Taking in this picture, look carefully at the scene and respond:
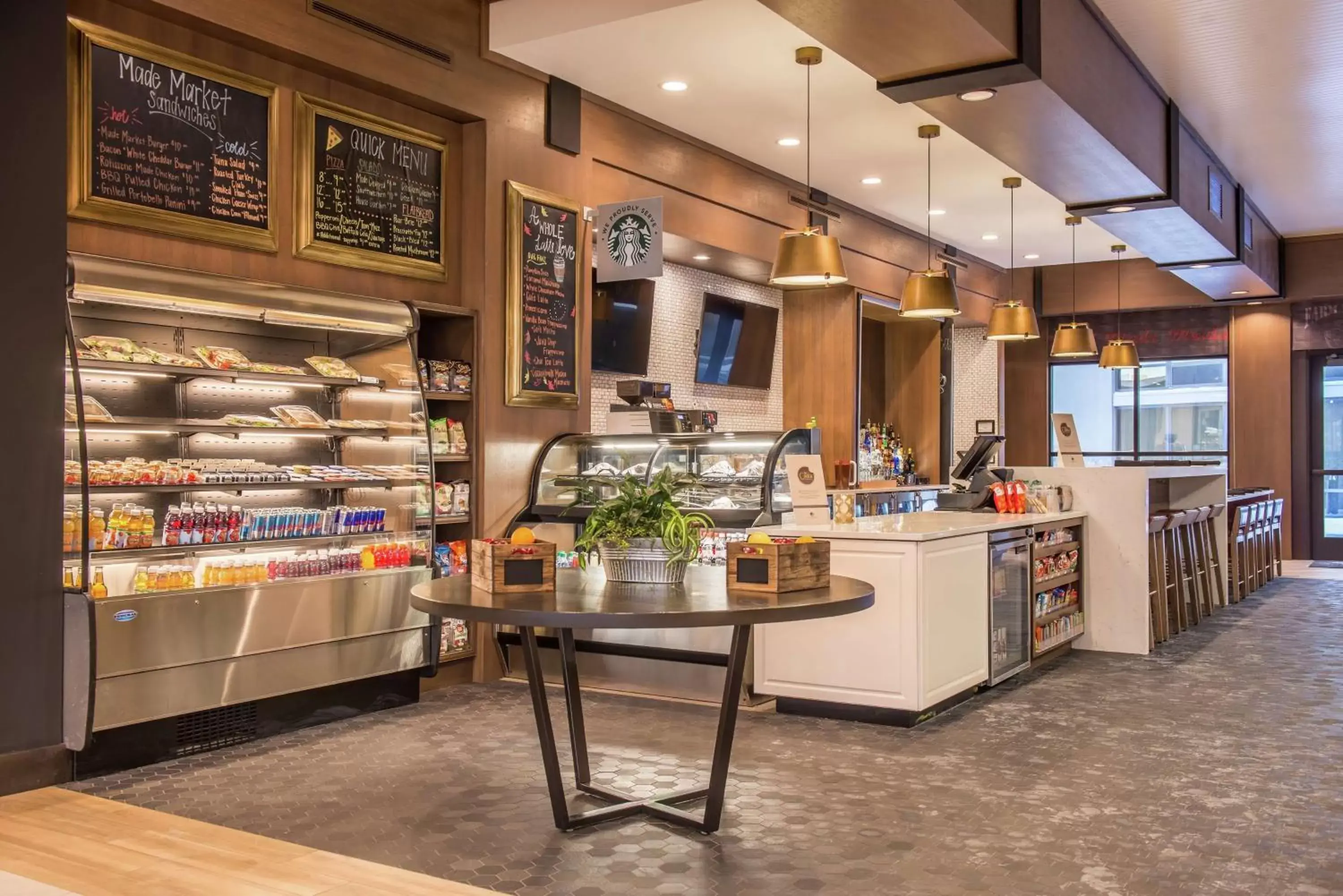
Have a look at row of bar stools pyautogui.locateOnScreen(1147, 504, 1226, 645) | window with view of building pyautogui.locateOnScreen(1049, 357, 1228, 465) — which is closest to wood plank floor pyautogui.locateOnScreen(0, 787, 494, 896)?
row of bar stools pyautogui.locateOnScreen(1147, 504, 1226, 645)

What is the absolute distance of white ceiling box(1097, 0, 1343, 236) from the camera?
6031mm

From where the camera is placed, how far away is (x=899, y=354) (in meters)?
13.2

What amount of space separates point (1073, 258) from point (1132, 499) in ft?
22.6

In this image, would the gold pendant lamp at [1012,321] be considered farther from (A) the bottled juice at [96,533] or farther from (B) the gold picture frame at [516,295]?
(A) the bottled juice at [96,533]

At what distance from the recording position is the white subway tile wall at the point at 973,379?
1390 cm

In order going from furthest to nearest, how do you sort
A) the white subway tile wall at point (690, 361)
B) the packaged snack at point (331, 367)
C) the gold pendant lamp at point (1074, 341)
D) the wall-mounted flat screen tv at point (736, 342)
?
the gold pendant lamp at point (1074, 341)
the wall-mounted flat screen tv at point (736, 342)
the white subway tile wall at point (690, 361)
the packaged snack at point (331, 367)

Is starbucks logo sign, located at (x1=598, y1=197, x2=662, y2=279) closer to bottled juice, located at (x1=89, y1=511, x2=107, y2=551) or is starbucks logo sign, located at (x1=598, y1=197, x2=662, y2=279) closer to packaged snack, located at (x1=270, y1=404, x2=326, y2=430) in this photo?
packaged snack, located at (x1=270, y1=404, x2=326, y2=430)

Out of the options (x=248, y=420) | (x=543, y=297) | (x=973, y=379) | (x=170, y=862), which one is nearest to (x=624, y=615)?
(x=170, y=862)

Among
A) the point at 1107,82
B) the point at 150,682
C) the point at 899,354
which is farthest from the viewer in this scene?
the point at 899,354

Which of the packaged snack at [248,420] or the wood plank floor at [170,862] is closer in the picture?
the wood plank floor at [170,862]

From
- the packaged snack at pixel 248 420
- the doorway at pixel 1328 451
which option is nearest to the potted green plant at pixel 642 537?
the packaged snack at pixel 248 420

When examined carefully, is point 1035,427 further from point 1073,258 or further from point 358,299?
point 358,299

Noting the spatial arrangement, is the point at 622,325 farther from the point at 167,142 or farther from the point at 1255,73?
the point at 1255,73

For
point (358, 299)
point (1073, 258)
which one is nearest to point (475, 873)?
point (358, 299)
